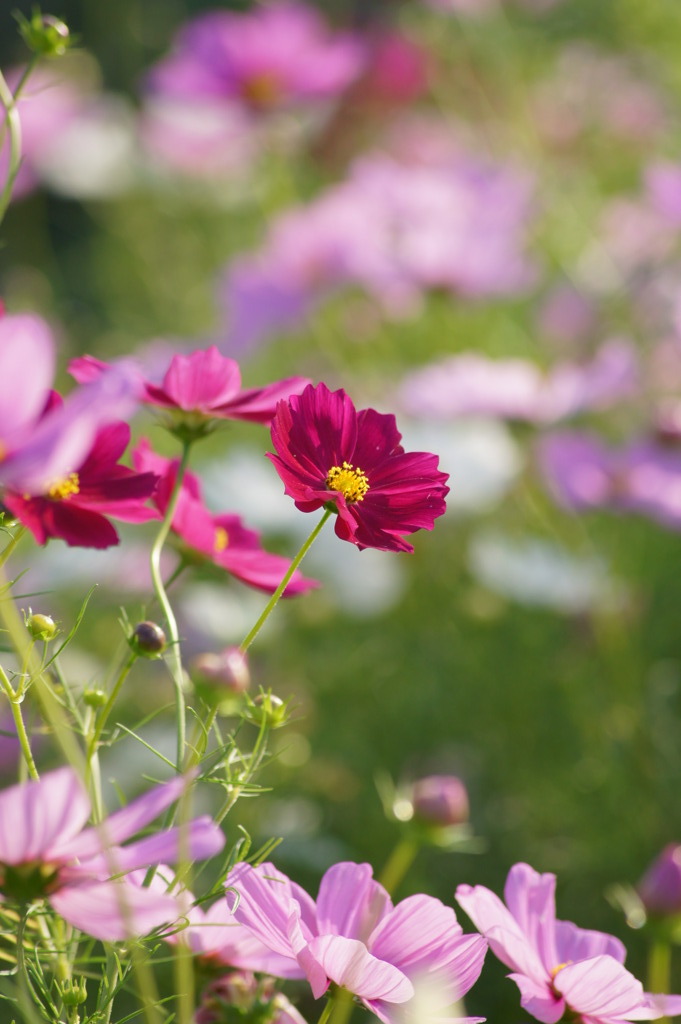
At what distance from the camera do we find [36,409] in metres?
0.27

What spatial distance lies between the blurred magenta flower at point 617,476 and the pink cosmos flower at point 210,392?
59cm

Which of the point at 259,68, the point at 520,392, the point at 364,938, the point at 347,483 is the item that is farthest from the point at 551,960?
the point at 259,68

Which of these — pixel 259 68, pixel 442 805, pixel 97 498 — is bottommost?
pixel 442 805

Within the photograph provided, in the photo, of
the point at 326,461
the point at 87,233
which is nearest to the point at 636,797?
the point at 326,461

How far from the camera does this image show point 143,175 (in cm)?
237

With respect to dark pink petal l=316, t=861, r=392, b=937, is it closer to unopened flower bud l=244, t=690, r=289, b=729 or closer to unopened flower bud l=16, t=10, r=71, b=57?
unopened flower bud l=244, t=690, r=289, b=729

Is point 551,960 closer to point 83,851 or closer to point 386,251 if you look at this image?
point 83,851

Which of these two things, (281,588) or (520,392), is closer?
(281,588)

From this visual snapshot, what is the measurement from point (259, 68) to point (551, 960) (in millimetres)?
1166

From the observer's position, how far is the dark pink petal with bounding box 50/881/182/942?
25cm

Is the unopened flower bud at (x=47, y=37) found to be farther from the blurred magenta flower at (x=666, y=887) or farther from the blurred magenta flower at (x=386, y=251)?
the blurred magenta flower at (x=386, y=251)

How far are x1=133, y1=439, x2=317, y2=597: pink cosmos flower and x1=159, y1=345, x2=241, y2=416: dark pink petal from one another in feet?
0.09

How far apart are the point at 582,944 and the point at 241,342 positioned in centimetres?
104

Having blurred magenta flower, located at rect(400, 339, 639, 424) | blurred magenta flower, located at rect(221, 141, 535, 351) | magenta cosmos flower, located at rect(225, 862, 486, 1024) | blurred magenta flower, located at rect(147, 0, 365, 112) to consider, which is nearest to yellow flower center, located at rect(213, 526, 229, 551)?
magenta cosmos flower, located at rect(225, 862, 486, 1024)
